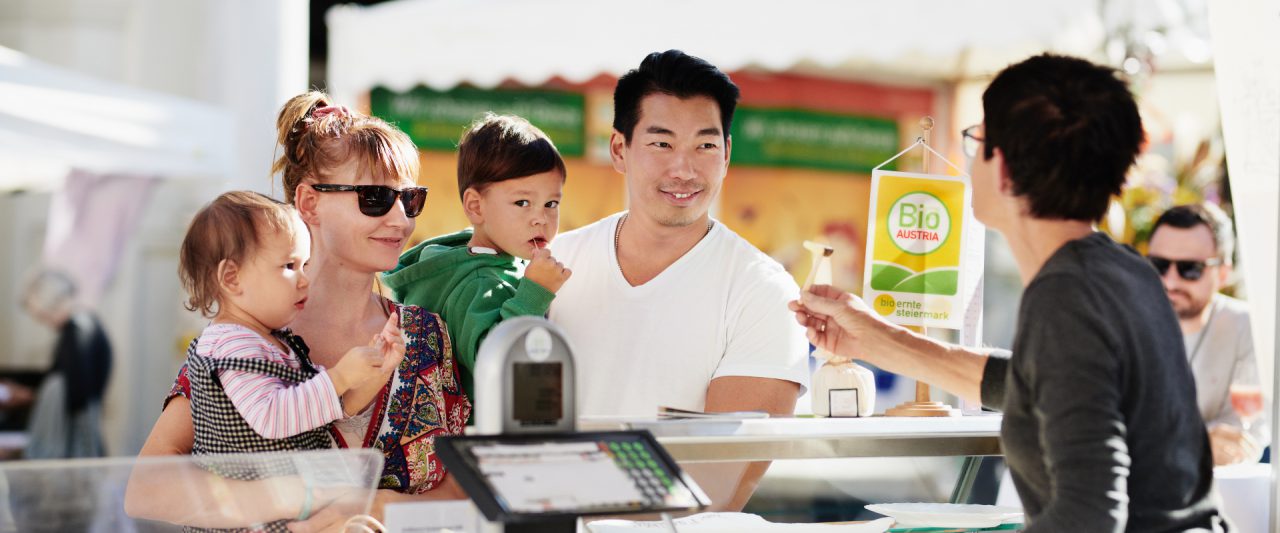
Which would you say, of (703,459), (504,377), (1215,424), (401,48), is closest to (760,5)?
(401,48)

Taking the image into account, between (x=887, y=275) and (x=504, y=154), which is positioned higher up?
(x=504, y=154)

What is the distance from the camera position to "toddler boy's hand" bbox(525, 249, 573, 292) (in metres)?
2.60

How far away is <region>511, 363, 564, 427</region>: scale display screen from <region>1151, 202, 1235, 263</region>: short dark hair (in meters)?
3.89

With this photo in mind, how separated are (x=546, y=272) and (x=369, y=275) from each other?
0.36 m

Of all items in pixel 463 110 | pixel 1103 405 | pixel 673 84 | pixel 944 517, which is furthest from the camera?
pixel 463 110

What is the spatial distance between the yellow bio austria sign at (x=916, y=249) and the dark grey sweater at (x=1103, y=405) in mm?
842

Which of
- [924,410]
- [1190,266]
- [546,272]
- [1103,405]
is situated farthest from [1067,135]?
[1190,266]

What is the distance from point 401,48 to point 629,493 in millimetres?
3765

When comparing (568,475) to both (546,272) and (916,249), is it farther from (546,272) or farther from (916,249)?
(916,249)

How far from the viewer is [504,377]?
1.83 m

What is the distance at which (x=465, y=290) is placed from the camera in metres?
2.78

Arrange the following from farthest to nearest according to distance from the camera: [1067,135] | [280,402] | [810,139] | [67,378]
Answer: [810,139] → [67,378] → [280,402] → [1067,135]

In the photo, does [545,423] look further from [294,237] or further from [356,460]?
[294,237]

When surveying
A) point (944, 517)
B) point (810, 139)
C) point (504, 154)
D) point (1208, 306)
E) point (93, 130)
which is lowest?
point (944, 517)
